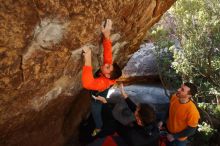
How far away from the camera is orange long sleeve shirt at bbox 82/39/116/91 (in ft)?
18.3

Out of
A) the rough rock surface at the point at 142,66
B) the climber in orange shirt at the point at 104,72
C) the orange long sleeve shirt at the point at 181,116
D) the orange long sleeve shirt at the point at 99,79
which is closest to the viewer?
the orange long sleeve shirt at the point at 99,79

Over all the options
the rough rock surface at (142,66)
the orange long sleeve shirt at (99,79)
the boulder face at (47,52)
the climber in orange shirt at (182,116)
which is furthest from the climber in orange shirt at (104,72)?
the rough rock surface at (142,66)

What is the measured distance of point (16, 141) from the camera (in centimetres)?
645

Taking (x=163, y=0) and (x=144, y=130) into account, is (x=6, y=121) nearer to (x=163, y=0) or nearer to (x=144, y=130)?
(x=144, y=130)

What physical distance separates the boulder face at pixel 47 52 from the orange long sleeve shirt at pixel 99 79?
0.67ft

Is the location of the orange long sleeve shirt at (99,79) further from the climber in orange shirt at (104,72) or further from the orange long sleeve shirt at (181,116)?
the orange long sleeve shirt at (181,116)

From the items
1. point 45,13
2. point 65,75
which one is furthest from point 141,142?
point 45,13

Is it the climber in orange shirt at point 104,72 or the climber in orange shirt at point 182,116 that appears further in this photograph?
the climber in orange shirt at point 182,116

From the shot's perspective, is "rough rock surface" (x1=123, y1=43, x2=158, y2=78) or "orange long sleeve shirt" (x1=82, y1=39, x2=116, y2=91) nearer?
"orange long sleeve shirt" (x1=82, y1=39, x2=116, y2=91)

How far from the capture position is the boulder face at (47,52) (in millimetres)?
4789

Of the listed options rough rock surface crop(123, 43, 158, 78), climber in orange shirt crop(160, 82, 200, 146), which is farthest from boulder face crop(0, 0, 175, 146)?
rough rock surface crop(123, 43, 158, 78)

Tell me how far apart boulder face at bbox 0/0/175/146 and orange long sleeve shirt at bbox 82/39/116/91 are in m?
0.20

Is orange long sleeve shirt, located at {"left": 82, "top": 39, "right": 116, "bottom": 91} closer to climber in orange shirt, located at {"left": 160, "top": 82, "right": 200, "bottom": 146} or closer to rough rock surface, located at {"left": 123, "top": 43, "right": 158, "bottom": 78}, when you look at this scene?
climber in orange shirt, located at {"left": 160, "top": 82, "right": 200, "bottom": 146}

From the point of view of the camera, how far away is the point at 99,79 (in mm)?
5949
